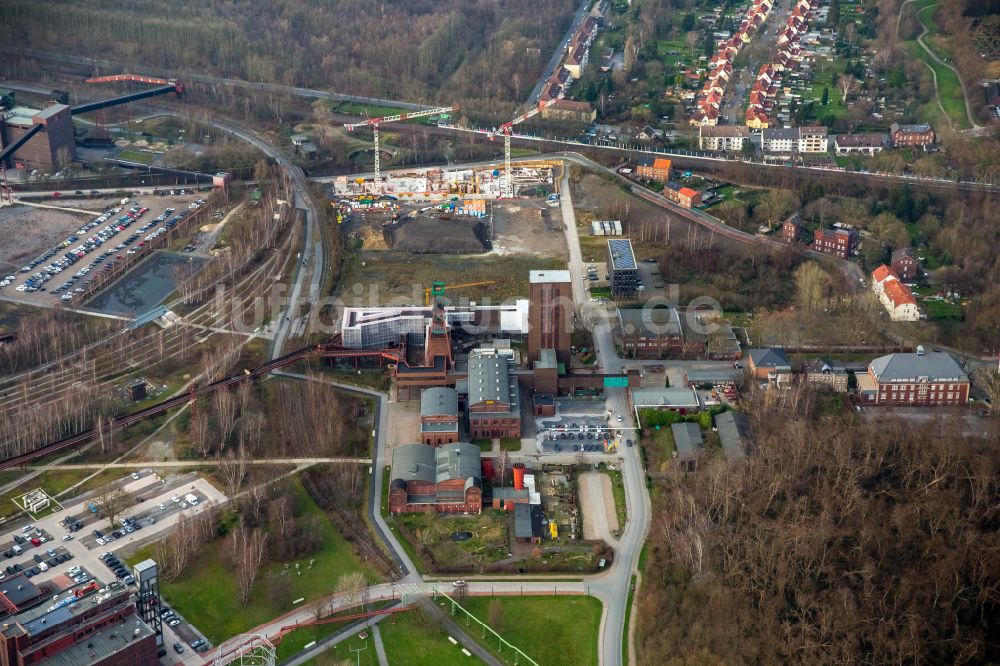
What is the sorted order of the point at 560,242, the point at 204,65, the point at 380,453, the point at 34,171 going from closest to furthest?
the point at 380,453 → the point at 560,242 → the point at 34,171 → the point at 204,65

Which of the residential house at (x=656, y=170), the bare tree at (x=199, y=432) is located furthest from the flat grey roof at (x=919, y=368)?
the bare tree at (x=199, y=432)

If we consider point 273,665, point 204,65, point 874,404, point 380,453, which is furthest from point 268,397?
point 204,65

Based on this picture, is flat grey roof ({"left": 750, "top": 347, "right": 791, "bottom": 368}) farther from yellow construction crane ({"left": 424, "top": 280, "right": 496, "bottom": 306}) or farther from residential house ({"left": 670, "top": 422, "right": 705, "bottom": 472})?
yellow construction crane ({"left": 424, "top": 280, "right": 496, "bottom": 306})

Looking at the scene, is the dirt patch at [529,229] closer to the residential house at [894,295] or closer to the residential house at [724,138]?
the residential house at [724,138]

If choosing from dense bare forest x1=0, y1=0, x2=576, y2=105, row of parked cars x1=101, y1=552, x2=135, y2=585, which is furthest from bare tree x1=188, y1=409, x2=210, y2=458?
dense bare forest x1=0, y1=0, x2=576, y2=105

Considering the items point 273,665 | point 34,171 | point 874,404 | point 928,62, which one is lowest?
point 273,665

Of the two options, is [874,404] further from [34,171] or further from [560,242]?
[34,171]

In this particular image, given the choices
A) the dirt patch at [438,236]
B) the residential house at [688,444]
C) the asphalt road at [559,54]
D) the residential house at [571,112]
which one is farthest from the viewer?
the asphalt road at [559,54]
